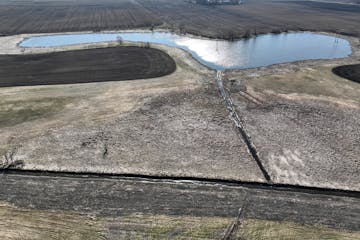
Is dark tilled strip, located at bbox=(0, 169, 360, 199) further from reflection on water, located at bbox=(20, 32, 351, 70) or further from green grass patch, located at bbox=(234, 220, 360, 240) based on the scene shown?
reflection on water, located at bbox=(20, 32, 351, 70)

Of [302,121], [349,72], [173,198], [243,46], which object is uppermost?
[243,46]

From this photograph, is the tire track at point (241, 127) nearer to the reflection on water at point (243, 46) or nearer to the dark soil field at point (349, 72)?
the reflection on water at point (243, 46)

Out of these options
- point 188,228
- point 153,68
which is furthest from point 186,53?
point 188,228

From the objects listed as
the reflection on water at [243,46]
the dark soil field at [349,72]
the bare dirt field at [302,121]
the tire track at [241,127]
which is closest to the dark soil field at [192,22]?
the reflection on water at [243,46]

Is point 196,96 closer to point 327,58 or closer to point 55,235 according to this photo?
point 55,235

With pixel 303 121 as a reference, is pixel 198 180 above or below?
below

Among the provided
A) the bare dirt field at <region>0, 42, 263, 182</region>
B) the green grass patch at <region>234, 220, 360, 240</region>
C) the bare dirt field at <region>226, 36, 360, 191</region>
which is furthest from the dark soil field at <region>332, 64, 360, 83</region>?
the green grass patch at <region>234, 220, 360, 240</region>

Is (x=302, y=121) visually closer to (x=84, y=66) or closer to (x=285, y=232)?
(x=285, y=232)

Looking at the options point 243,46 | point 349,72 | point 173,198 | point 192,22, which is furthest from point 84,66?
point 192,22
